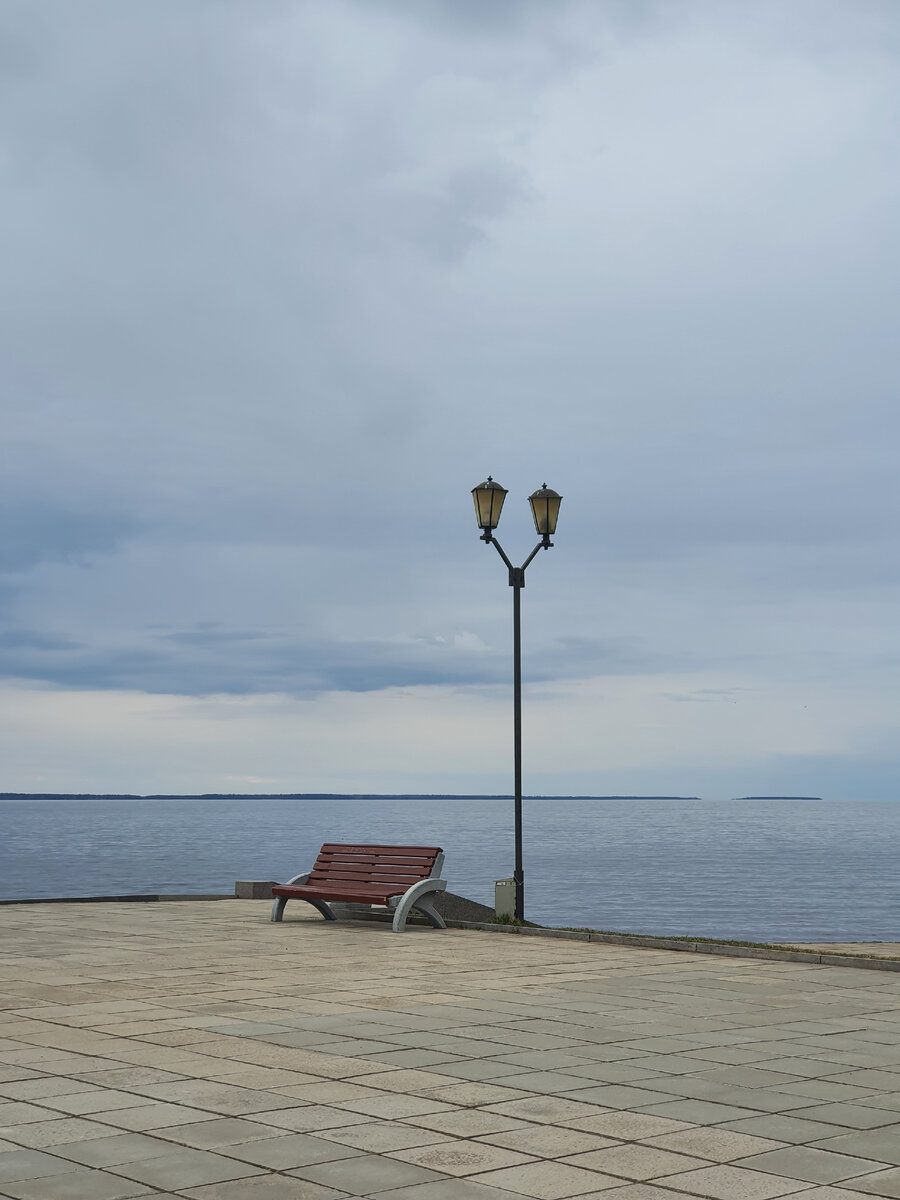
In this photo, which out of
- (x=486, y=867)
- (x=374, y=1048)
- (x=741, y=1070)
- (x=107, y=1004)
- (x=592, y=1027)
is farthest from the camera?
(x=486, y=867)

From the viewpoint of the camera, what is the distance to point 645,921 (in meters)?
43.5

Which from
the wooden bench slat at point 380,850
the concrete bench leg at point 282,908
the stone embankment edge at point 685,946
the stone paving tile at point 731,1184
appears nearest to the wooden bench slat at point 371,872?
the wooden bench slat at point 380,850

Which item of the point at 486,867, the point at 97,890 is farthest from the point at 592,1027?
the point at 486,867

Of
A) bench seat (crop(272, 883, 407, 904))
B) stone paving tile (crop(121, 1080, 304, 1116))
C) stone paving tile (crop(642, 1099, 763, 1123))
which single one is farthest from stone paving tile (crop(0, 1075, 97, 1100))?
bench seat (crop(272, 883, 407, 904))

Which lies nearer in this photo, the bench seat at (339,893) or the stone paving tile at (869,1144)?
the stone paving tile at (869,1144)

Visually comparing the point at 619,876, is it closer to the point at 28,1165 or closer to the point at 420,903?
the point at 420,903

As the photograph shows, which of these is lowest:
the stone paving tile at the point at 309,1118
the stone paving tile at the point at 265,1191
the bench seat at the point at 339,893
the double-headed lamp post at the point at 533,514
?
the stone paving tile at the point at 265,1191

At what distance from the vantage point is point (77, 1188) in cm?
477

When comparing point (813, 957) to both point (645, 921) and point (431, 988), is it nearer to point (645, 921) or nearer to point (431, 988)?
point (431, 988)

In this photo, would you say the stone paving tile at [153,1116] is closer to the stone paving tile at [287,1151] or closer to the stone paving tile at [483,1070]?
the stone paving tile at [287,1151]

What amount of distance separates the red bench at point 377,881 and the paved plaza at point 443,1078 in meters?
2.40

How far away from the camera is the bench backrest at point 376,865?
14.5 metres

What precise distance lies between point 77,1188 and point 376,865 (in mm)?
10020

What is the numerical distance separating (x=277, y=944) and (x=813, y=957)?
4.78 m
